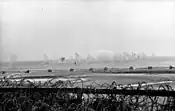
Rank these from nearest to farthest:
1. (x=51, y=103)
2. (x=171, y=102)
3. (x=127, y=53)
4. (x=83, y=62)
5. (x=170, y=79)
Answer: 1. (x=171, y=102)
2. (x=51, y=103)
3. (x=170, y=79)
4. (x=127, y=53)
5. (x=83, y=62)

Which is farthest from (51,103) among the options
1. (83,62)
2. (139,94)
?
(83,62)

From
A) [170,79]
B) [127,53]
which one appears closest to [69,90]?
[170,79]

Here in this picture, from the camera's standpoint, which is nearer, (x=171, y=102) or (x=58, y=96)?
(x=171, y=102)

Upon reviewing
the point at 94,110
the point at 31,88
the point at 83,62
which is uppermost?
the point at 83,62

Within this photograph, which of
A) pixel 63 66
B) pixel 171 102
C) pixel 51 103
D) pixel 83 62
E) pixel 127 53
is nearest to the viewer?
pixel 171 102

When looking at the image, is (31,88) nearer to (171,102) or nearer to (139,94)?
(139,94)

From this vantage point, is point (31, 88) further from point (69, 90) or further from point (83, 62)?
point (83, 62)

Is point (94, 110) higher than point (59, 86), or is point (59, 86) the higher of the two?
point (59, 86)
